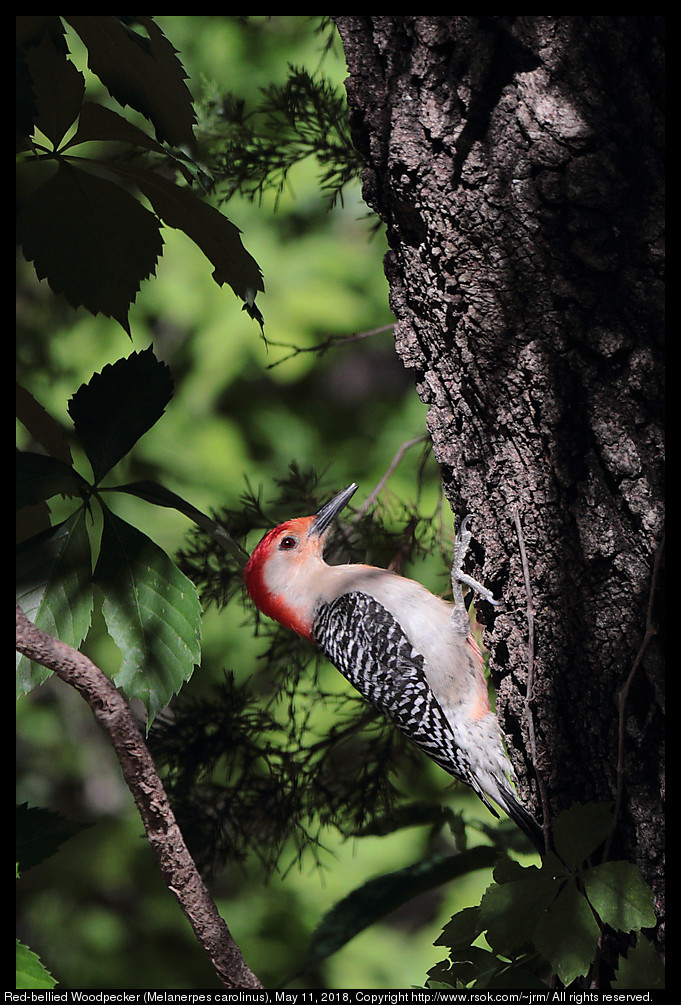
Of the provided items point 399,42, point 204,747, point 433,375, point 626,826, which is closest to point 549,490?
point 433,375

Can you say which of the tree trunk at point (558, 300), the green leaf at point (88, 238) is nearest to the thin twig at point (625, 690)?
the tree trunk at point (558, 300)

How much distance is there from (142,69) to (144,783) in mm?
1047

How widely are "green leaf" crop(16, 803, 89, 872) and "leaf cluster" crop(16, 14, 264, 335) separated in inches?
28.0

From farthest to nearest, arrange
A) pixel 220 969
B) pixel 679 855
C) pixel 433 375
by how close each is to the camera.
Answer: pixel 433 375 → pixel 679 855 → pixel 220 969

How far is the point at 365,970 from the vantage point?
2828 millimetres

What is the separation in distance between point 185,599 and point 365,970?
233 cm

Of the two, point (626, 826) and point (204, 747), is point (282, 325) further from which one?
point (626, 826)

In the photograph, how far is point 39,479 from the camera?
1063 millimetres

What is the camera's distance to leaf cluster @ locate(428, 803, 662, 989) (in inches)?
43.9

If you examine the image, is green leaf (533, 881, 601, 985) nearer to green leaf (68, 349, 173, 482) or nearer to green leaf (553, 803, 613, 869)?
green leaf (553, 803, 613, 869)

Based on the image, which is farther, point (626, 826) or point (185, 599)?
point (626, 826)

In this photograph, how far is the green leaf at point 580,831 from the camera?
4.02 feet

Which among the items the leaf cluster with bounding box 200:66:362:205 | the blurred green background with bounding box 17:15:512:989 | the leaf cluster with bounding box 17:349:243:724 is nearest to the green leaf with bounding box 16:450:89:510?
the leaf cluster with bounding box 17:349:243:724

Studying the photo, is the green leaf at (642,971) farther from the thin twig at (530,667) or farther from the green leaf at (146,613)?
the green leaf at (146,613)
